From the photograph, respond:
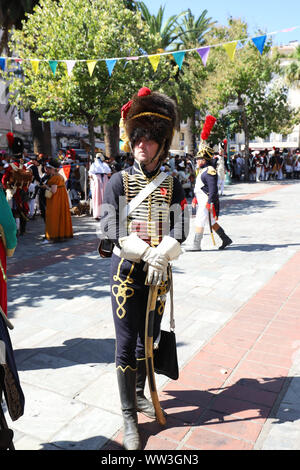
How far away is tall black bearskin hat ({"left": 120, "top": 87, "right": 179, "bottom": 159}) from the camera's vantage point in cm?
271

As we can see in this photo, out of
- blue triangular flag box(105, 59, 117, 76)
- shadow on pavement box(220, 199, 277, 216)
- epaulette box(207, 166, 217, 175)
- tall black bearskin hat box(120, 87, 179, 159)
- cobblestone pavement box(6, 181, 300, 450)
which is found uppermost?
Result: blue triangular flag box(105, 59, 117, 76)

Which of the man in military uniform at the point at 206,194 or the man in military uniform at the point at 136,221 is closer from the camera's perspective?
the man in military uniform at the point at 136,221

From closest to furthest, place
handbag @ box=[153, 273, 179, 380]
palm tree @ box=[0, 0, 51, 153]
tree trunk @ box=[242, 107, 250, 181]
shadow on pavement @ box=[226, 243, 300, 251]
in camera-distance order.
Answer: handbag @ box=[153, 273, 179, 380] < shadow on pavement @ box=[226, 243, 300, 251] < palm tree @ box=[0, 0, 51, 153] < tree trunk @ box=[242, 107, 250, 181]

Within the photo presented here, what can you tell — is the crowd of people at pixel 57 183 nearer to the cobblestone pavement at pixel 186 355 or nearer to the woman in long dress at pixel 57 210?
the woman in long dress at pixel 57 210

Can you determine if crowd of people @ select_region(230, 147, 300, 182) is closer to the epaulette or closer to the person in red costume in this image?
the person in red costume

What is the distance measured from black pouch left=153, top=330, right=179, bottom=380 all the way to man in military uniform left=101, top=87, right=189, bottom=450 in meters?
0.23

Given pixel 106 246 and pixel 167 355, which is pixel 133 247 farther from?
pixel 167 355

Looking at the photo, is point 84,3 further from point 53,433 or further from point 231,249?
point 53,433

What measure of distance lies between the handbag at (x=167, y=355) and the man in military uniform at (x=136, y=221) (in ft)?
0.75

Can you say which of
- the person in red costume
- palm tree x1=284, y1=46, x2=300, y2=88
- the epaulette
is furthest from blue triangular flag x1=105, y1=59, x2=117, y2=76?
palm tree x1=284, y1=46, x2=300, y2=88

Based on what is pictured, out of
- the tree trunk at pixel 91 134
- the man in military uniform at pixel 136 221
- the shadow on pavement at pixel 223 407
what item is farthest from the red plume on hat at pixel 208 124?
the tree trunk at pixel 91 134

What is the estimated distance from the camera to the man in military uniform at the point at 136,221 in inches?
106

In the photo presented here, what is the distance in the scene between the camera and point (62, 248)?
28.7ft
